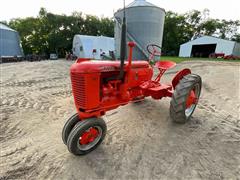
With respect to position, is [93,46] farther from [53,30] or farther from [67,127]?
[67,127]

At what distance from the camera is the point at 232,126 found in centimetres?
312

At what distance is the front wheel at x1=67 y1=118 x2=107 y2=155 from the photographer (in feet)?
7.34

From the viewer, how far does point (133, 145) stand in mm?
2645

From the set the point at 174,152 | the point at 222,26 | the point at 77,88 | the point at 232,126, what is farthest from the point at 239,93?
the point at 222,26

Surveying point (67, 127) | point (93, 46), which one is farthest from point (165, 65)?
point (93, 46)

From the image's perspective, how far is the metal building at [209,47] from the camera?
2338 cm

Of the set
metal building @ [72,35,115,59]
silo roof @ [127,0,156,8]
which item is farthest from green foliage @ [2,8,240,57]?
silo roof @ [127,0,156,8]

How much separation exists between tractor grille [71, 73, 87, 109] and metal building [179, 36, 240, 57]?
2591 cm

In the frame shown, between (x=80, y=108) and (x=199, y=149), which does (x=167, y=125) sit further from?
(x=80, y=108)

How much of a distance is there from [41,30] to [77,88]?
33477 mm

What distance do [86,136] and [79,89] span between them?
0.63 m

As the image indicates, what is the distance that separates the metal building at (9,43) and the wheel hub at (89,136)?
2458cm

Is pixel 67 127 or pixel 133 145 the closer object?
pixel 67 127

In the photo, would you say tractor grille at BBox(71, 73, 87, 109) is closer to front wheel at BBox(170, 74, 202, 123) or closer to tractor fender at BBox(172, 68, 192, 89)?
front wheel at BBox(170, 74, 202, 123)
